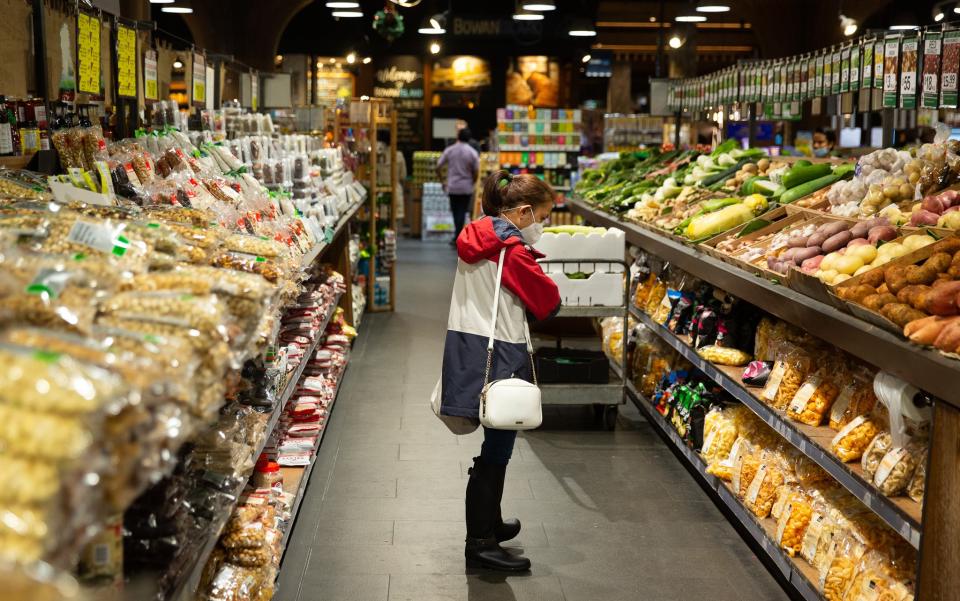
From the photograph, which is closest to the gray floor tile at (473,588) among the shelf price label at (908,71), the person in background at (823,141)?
the shelf price label at (908,71)

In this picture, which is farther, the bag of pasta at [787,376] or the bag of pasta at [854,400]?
the bag of pasta at [787,376]

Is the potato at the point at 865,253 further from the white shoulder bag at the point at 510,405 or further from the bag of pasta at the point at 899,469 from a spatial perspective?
the white shoulder bag at the point at 510,405

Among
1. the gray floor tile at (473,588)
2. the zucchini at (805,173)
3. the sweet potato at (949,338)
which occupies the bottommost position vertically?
the gray floor tile at (473,588)

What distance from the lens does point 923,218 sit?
3988 millimetres

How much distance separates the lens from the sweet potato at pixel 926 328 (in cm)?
284

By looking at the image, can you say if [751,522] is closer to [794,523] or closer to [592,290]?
[794,523]

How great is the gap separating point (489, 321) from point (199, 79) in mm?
2856

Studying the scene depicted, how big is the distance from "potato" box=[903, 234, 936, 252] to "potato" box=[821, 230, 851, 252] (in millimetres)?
461

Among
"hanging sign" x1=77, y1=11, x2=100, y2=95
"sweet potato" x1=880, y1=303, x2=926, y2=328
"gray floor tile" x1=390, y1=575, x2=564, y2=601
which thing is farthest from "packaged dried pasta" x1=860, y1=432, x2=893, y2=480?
"hanging sign" x1=77, y1=11, x2=100, y2=95

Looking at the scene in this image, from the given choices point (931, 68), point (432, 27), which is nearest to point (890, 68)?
point (931, 68)

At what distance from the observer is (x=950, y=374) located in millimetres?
2645

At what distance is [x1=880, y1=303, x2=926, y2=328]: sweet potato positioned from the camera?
3.03m

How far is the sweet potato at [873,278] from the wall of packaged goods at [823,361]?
13 mm

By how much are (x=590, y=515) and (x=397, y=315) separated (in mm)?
5566
